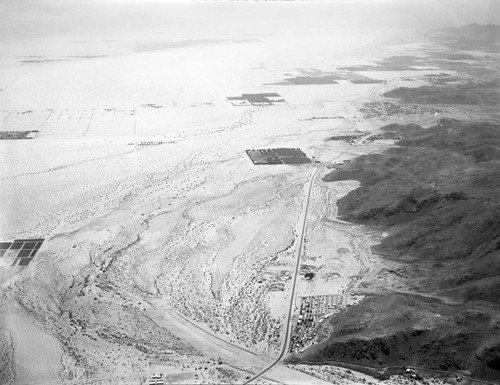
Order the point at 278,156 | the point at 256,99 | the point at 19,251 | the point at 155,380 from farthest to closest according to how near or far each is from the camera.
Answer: the point at 256,99, the point at 278,156, the point at 19,251, the point at 155,380

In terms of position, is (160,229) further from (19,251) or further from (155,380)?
(155,380)

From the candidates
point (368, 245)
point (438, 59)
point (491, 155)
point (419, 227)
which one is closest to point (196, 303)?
point (368, 245)

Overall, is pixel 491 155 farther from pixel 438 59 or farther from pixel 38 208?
pixel 438 59

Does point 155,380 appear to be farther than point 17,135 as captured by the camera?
No

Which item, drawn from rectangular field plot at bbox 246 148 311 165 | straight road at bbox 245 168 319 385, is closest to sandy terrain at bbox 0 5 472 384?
straight road at bbox 245 168 319 385

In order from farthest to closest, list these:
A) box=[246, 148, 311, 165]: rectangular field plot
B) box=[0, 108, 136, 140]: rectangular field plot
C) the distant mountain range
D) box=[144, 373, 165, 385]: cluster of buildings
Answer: the distant mountain range → box=[0, 108, 136, 140]: rectangular field plot → box=[246, 148, 311, 165]: rectangular field plot → box=[144, 373, 165, 385]: cluster of buildings

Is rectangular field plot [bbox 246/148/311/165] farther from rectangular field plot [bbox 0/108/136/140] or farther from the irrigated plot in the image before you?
the irrigated plot

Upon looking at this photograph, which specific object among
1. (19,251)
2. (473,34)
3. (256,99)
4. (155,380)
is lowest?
(155,380)

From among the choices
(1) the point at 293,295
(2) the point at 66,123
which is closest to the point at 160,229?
(1) the point at 293,295
